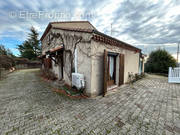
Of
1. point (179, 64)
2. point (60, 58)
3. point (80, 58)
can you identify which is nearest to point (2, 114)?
point (80, 58)

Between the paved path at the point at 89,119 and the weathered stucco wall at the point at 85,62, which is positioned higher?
the weathered stucco wall at the point at 85,62

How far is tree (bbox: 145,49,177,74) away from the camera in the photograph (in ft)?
35.4

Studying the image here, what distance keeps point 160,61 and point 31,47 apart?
3304 centimetres

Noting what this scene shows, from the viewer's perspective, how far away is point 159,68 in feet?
38.0

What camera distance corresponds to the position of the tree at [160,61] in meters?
10.8

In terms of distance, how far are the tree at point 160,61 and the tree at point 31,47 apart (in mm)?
30300

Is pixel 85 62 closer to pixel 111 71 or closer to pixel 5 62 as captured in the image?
pixel 111 71

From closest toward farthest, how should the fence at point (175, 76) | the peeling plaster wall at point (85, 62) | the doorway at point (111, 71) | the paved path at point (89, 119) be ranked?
the paved path at point (89, 119) < the peeling plaster wall at point (85, 62) < the doorway at point (111, 71) < the fence at point (175, 76)

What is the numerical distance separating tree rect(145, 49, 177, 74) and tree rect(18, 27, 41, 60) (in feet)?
99.4

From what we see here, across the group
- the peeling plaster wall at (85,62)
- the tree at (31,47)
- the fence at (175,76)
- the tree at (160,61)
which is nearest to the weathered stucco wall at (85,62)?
A: the peeling plaster wall at (85,62)

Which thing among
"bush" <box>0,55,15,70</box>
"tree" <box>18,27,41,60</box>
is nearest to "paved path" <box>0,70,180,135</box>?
"bush" <box>0,55,15,70</box>

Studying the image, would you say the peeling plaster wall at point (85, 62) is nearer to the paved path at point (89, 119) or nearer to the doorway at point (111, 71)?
the paved path at point (89, 119)

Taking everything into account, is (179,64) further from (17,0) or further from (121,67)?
(17,0)

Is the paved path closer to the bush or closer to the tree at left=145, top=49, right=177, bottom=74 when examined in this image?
the bush
